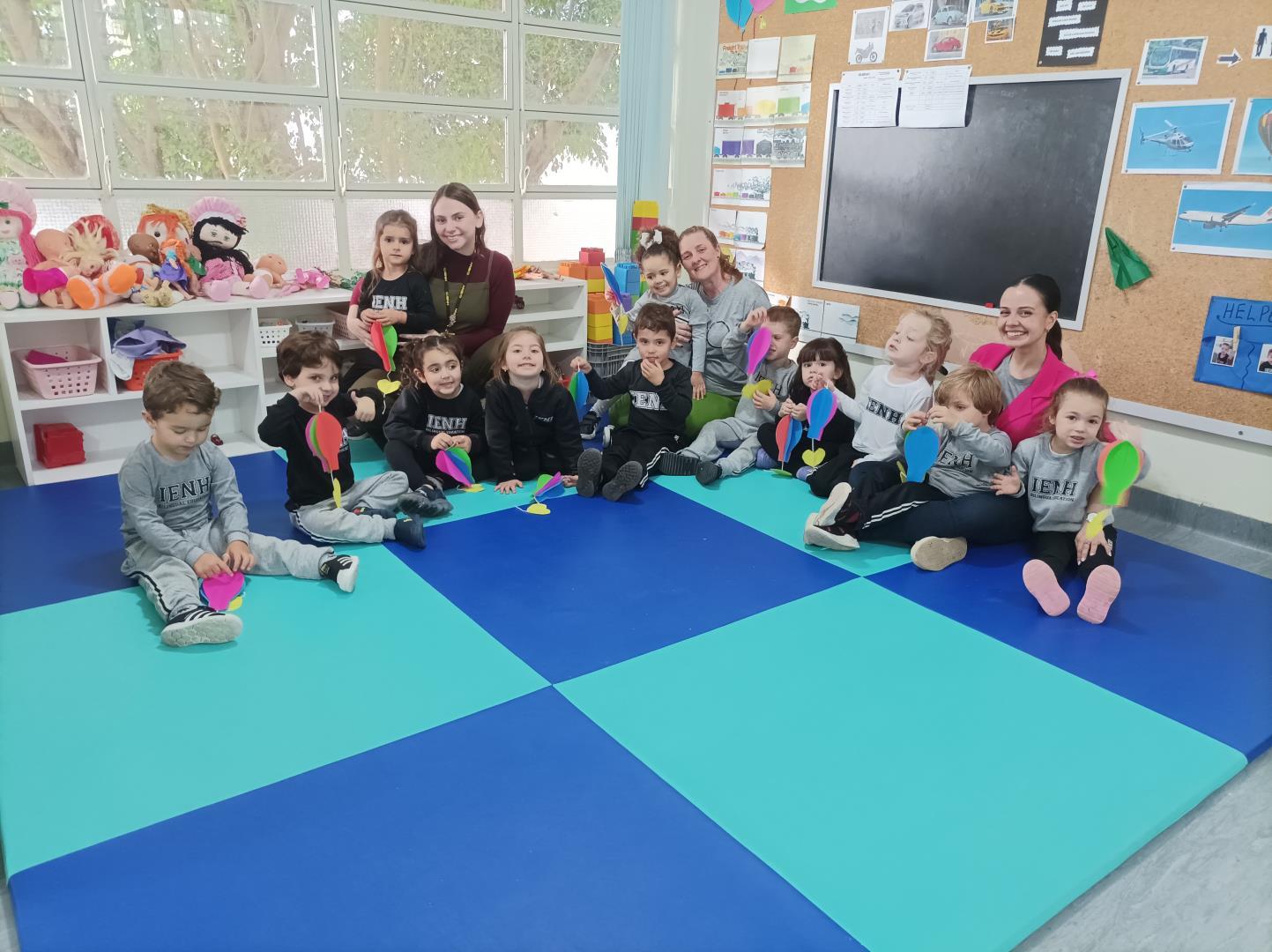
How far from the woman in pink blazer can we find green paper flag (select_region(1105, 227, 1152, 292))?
0.44 meters

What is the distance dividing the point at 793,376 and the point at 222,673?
282 cm

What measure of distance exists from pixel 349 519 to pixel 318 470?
28 centimetres

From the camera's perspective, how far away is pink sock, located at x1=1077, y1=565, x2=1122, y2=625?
2832 millimetres

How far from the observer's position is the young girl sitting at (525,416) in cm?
374

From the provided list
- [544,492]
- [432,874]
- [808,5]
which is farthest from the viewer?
[808,5]

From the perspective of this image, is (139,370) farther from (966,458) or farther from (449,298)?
(966,458)

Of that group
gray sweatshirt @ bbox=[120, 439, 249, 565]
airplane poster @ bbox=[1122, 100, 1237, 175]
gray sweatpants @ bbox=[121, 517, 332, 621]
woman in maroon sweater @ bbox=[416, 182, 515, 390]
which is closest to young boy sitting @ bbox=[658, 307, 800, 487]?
woman in maroon sweater @ bbox=[416, 182, 515, 390]

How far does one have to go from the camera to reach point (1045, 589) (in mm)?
2922

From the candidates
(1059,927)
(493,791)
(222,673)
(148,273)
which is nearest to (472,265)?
(148,273)

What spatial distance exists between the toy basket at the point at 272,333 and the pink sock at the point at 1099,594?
11.8 feet

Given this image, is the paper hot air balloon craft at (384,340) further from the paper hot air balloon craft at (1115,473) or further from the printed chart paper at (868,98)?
the paper hot air balloon craft at (1115,473)

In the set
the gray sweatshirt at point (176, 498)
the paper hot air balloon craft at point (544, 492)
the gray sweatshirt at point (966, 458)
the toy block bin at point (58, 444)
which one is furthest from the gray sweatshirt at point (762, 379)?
the toy block bin at point (58, 444)

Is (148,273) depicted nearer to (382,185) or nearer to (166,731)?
(382,185)

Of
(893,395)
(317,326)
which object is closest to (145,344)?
(317,326)
